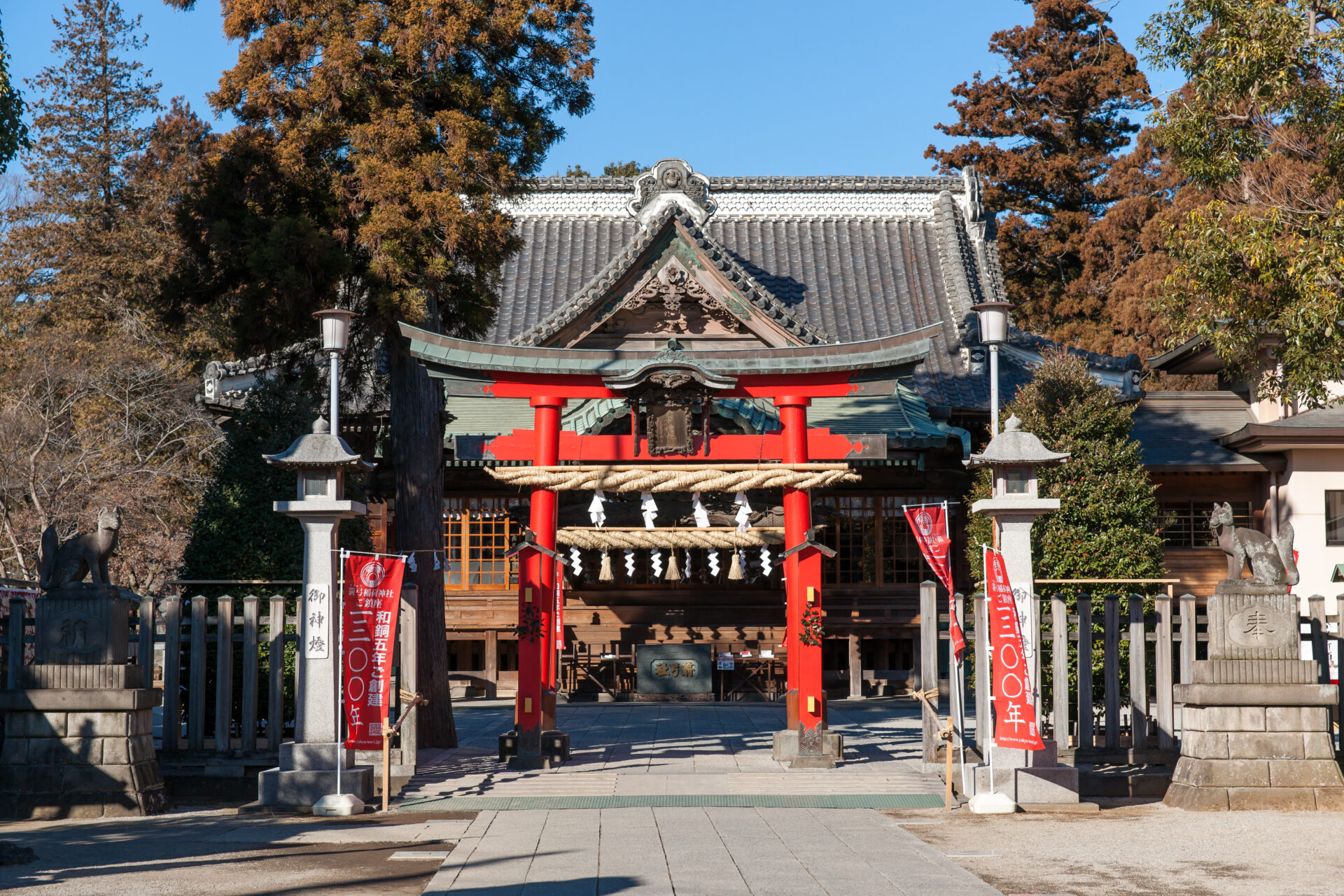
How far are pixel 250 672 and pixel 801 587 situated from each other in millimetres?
6036

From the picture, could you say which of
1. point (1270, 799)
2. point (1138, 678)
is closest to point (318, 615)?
point (1138, 678)

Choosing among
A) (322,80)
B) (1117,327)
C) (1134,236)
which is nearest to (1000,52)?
(1134,236)

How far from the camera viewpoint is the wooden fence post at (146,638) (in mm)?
11820

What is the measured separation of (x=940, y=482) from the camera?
22.0 metres

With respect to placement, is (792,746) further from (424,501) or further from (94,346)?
(94,346)

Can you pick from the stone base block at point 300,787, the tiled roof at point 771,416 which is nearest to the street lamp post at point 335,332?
the stone base block at point 300,787

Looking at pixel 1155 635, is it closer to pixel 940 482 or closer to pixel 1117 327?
pixel 940 482

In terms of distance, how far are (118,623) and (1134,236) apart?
30.1 metres

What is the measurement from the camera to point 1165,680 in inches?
473

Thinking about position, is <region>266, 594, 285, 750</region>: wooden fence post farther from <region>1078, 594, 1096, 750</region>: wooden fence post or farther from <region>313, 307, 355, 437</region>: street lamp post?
<region>1078, 594, 1096, 750</region>: wooden fence post

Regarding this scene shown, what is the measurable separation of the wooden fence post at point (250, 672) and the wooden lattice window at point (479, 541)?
33.8 ft

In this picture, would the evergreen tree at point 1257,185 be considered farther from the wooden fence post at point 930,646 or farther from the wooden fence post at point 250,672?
the wooden fence post at point 250,672

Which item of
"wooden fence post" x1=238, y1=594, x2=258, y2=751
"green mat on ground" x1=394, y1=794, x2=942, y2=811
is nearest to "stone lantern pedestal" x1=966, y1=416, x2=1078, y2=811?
"green mat on ground" x1=394, y1=794, x2=942, y2=811

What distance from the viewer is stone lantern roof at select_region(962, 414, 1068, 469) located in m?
11.6
